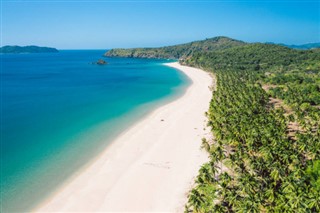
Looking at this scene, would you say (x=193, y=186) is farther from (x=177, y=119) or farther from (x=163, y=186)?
(x=177, y=119)

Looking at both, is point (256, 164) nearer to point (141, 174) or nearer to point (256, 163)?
point (256, 163)

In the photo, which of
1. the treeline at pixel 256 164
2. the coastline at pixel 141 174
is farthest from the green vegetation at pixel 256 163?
the coastline at pixel 141 174

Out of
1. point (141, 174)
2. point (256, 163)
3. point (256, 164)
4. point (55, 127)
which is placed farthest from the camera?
point (55, 127)

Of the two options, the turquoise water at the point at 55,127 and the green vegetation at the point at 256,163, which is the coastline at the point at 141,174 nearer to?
the turquoise water at the point at 55,127

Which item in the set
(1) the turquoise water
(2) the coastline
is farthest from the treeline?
(1) the turquoise water

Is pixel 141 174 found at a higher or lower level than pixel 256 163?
lower

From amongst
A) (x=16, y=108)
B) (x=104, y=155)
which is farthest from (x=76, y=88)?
(x=104, y=155)

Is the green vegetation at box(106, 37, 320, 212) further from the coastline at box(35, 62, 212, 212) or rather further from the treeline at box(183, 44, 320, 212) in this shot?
the coastline at box(35, 62, 212, 212)

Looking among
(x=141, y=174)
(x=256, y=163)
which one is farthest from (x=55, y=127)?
(x=256, y=163)
